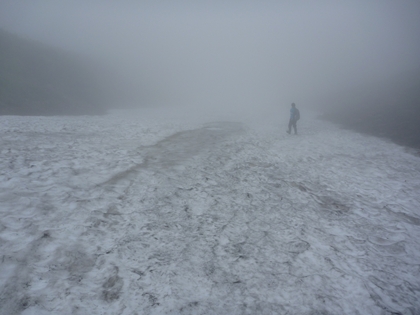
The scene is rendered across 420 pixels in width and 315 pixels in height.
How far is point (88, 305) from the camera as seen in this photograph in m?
3.66

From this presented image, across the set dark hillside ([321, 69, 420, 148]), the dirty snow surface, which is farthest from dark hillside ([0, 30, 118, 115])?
dark hillside ([321, 69, 420, 148])

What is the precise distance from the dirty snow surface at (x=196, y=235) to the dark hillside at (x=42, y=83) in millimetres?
15154

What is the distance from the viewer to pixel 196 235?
573 cm

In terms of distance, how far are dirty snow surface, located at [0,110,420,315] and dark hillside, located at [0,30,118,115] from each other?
1515 centimetres

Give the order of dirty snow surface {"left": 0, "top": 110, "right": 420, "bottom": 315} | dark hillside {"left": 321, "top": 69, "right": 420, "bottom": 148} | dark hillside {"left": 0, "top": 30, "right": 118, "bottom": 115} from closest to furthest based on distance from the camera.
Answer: dirty snow surface {"left": 0, "top": 110, "right": 420, "bottom": 315}, dark hillside {"left": 321, "top": 69, "right": 420, "bottom": 148}, dark hillside {"left": 0, "top": 30, "right": 118, "bottom": 115}

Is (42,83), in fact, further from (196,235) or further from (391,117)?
(391,117)

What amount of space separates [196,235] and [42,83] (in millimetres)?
33333

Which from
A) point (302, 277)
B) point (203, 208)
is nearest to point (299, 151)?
point (203, 208)

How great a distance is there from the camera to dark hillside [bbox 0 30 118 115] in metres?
22.4

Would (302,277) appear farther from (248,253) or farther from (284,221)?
(284,221)

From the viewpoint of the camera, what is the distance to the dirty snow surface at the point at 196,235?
13.2 ft

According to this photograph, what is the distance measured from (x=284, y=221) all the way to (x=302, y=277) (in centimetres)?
209

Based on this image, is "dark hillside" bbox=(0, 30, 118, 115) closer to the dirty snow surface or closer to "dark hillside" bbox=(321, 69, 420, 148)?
the dirty snow surface

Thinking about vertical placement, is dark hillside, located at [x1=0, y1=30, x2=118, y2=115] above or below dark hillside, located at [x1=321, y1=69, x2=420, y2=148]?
above
